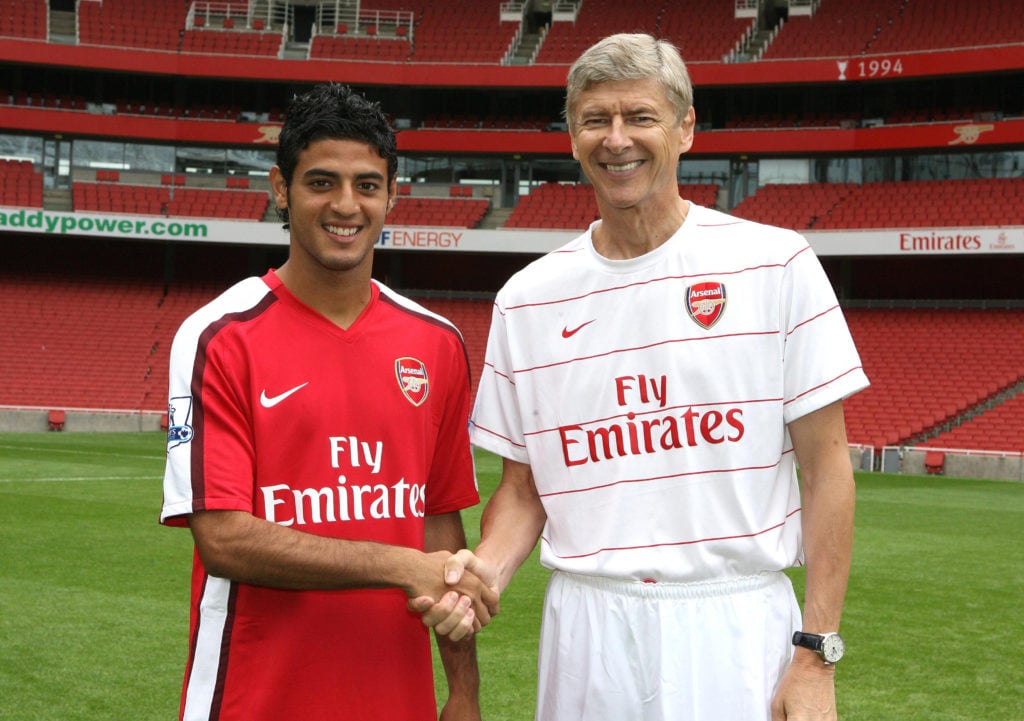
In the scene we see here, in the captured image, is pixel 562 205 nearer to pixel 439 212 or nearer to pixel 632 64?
pixel 439 212

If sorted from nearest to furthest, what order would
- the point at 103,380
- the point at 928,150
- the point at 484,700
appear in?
the point at 484,700 < the point at 103,380 < the point at 928,150

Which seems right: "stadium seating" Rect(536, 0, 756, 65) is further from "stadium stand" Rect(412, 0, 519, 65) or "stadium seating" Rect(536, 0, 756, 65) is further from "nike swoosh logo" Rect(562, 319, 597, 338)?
"nike swoosh logo" Rect(562, 319, 597, 338)

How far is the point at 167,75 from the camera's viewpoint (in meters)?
37.7

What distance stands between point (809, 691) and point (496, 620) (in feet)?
19.7

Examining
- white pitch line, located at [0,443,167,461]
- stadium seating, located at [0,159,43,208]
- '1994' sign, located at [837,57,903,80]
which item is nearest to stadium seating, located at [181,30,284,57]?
stadium seating, located at [0,159,43,208]

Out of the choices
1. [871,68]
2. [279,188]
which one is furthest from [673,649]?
[871,68]

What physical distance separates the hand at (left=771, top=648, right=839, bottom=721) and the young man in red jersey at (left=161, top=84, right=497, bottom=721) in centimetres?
83

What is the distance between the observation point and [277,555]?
278 cm

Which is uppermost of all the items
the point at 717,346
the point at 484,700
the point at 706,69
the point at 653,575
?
the point at 706,69

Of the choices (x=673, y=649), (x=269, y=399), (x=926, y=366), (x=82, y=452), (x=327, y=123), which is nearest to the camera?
(x=673, y=649)

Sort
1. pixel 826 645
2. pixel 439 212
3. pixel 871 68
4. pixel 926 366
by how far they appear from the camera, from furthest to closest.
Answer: pixel 439 212 → pixel 871 68 → pixel 926 366 → pixel 826 645

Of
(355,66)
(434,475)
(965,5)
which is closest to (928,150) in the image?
(965,5)

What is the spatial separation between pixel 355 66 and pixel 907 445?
850 inches

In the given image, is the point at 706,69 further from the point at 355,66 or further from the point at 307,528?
the point at 307,528
